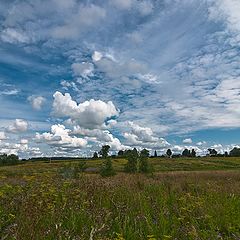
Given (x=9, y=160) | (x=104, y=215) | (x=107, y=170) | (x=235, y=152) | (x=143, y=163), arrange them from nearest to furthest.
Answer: (x=104, y=215)
(x=107, y=170)
(x=143, y=163)
(x=9, y=160)
(x=235, y=152)

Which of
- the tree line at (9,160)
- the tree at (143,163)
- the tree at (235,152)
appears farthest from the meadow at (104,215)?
the tree at (235,152)

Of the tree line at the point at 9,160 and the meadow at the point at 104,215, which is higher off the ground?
the tree line at the point at 9,160

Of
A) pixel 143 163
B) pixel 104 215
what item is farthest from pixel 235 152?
pixel 104 215

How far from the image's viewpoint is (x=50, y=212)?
269 inches

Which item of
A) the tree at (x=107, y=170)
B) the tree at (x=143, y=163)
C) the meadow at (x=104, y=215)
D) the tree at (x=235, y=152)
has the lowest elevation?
the meadow at (x=104, y=215)

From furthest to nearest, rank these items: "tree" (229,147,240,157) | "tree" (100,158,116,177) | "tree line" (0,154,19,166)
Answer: "tree" (229,147,240,157) → "tree line" (0,154,19,166) → "tree" (100,158,116,177)

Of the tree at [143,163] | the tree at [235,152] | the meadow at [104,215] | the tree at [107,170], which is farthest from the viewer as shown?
the tree at [235,152]

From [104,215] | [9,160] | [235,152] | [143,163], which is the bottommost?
[104,215]

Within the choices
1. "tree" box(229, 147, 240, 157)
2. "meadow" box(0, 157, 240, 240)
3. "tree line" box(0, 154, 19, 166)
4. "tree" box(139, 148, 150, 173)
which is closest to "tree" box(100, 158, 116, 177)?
"tree" box(139, 148, 150, 173)

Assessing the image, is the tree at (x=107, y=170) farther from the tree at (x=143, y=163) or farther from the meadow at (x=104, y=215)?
the meadow at (x=104, y=215)

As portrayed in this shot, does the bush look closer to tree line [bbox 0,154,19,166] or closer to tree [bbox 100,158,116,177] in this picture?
tree line [bbox 0,154,19,166]

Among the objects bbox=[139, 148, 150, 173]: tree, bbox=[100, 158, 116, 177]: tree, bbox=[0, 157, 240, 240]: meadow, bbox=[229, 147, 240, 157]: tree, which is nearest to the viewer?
bbox=[0, 157, 240, 240]: meadow

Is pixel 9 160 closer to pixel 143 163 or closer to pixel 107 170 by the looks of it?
pixel 143 163

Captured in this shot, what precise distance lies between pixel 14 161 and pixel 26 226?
132 metres
